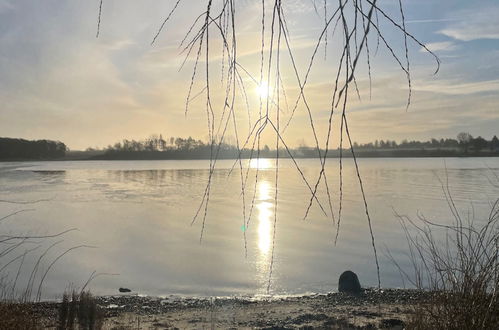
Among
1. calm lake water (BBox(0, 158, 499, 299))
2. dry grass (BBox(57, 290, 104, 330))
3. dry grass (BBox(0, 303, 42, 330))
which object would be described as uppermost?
dry grass (BBox(0, 303, 42, 330))

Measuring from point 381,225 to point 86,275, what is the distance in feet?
39.8

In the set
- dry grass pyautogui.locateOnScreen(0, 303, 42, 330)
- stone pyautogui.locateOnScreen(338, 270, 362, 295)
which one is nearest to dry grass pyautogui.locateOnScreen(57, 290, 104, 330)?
dry grass pyautogui.locateOnScreen(0, 303, 42, 330)

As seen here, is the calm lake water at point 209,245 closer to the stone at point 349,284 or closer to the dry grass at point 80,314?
the stone at point 349,284

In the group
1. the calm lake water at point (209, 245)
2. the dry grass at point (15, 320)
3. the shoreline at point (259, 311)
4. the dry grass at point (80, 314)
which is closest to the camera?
the dry grass at point (15, 320)

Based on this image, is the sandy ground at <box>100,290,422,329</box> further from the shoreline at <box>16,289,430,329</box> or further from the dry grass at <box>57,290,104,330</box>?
the dry grass at <box>57,290,104,330</box>

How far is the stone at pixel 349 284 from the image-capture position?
448 inches

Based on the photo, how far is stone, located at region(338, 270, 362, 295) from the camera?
11386mm

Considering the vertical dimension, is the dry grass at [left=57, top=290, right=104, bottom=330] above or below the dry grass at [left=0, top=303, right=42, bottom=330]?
below

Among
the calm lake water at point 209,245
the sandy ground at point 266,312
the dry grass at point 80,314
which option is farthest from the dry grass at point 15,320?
the sandy ground at point 266,312

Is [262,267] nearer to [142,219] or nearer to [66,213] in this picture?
[142,219]

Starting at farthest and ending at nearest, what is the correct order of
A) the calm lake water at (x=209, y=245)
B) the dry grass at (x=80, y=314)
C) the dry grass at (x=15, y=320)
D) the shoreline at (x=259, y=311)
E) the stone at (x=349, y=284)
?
the calm lake water at (x=209, y=245) < the stone at (x=349, y=284) < the shoreline at (x=259, y=311) < the dry grass at (x=80, y=314) < the dry grass at (x=15, y=320)

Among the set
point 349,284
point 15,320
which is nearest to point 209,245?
point 349,284

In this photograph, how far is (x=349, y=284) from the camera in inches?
452

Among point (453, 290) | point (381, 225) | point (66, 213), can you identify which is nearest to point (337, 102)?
point (453, 290)
